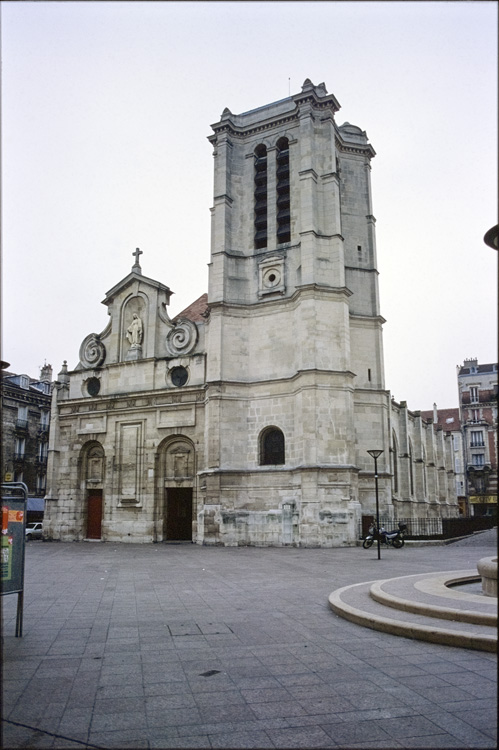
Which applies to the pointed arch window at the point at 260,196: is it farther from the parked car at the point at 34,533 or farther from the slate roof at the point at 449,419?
the slate roof at the point at 449,419

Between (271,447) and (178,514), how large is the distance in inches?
256

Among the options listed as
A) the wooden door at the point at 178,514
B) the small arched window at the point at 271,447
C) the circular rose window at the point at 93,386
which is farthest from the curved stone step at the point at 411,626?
the circular rose window at the point at 93,386

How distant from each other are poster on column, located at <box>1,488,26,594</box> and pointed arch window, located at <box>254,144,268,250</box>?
2314 centimetres

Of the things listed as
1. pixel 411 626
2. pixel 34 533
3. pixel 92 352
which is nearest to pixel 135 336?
pixel 92 352

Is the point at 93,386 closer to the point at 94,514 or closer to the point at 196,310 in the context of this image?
the point at 94,514

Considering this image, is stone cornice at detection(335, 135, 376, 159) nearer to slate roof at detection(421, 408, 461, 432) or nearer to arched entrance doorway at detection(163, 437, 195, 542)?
arched entrance doorway at detection(163, 437, 195, 542)

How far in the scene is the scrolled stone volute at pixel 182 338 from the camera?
2952 cm

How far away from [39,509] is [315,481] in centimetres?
2744

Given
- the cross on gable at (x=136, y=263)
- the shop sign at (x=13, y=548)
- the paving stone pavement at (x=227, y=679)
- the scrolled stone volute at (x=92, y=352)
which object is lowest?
the paving stone pavement at (x=227, y=679)

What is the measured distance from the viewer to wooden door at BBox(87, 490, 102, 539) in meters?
30.5

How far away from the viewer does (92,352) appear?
32469mm

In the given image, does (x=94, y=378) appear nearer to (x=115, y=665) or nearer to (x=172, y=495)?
(x=172, y=495)

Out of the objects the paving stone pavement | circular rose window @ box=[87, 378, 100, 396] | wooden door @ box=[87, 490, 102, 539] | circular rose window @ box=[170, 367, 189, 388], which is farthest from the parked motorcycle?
circular rose window @ box=[87, 378, 100, 396]

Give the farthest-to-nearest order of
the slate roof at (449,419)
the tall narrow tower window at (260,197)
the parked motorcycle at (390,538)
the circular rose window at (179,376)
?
the slate roof at (449,419), the circular rose window at (179,376), the tall narrow tower window at (260,197), the parked motorcycle at (390,538)
